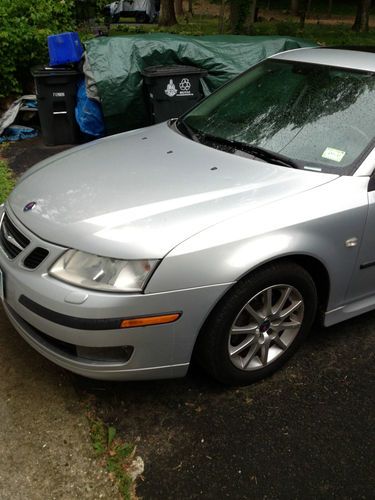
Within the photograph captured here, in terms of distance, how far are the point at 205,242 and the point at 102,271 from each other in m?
0.46

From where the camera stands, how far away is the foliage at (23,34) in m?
6.80

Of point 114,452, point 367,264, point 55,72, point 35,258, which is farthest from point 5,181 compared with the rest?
→ point 367,264

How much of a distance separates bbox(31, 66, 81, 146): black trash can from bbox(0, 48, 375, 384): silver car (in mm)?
3525

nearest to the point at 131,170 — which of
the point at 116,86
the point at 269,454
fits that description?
the point at 269,454

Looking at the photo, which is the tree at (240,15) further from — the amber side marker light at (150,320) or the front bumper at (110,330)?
→ the amber side marker light at (150,320)

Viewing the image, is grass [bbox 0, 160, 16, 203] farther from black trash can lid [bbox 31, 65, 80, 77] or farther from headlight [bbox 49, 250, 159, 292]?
headlight [bbox 49, 250, 159, 292]

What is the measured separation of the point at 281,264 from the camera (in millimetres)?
2395

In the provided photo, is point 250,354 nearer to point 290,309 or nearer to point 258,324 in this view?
point 258,324

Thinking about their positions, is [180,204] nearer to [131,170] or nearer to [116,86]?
[131,170]

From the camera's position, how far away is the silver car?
2.14 m

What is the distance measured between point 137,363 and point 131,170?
1093 mm

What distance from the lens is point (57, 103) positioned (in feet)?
20.8

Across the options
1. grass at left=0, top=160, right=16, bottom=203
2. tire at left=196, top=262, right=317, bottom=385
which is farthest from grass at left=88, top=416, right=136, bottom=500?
grass at left=0, top=160, right=16, bottom=203

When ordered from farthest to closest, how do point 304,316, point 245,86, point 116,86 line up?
point 116,86 → point 245,86 → point 304,316
